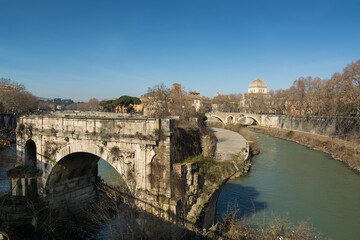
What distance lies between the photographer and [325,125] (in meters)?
32.7

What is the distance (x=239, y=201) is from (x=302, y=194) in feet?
14.5

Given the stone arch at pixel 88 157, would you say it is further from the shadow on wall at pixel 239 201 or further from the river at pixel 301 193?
the shadow on wall at pixel 239 201

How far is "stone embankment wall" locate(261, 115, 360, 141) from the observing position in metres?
27.1

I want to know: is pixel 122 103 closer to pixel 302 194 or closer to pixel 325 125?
pixel 325 125

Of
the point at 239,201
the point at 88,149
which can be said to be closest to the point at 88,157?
the point at 88,149

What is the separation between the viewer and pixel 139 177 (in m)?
7.73

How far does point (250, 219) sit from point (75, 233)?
8042 millimetres

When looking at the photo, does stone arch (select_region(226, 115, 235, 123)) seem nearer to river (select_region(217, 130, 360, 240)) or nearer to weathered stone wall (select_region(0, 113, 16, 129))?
river (select_region(217, 130, 360, 240))

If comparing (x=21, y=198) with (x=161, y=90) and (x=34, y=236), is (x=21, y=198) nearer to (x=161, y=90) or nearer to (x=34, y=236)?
(x=34, y=236)

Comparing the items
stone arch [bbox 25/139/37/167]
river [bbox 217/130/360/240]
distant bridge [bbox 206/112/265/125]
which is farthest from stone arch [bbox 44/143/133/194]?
distant bridge [bbox 206/112/265/125]

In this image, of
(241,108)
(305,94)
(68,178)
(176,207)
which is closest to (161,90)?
(68,178)

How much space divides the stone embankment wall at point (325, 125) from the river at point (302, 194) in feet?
21.3

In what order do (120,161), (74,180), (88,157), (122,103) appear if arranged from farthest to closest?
(122,103) → (74,180) → (88,157) → (120,161)

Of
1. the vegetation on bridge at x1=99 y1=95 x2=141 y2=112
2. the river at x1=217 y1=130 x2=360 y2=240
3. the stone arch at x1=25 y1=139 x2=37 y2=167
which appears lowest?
the river at x1=217 y1=130 x2=360 y2=240
